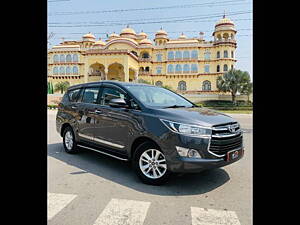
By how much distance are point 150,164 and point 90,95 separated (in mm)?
2449

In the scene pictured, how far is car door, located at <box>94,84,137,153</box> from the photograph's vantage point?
3.88 metres

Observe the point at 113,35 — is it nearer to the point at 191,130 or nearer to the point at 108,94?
the point at 108,94

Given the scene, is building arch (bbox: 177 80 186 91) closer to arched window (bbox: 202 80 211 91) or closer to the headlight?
arched window (bbox: 202 80 211 91)

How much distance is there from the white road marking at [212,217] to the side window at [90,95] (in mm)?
3217

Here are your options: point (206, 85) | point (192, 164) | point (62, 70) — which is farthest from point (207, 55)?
point (192, 164)

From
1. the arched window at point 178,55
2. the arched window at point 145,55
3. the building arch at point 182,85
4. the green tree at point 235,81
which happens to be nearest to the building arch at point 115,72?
the arched window at point 145,55

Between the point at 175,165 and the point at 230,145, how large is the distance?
99 centimetres

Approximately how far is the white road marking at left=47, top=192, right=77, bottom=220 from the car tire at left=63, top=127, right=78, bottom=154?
7.32 feet

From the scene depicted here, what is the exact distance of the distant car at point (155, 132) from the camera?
3.20 m

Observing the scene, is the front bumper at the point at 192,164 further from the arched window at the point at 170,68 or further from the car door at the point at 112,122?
the arched window at the point at 170,68
